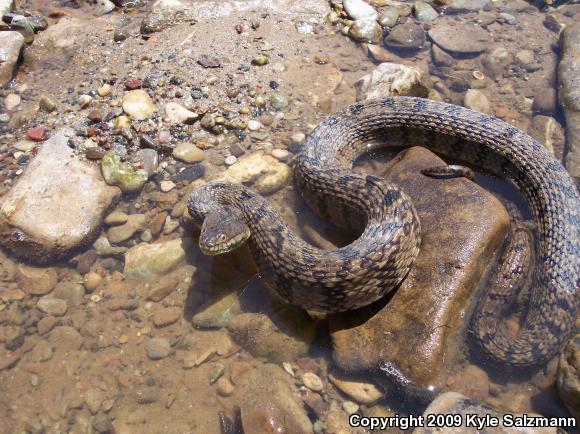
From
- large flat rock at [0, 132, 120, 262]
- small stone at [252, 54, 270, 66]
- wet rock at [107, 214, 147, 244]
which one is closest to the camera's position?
large flat rock at [0, 132, 120, 262]

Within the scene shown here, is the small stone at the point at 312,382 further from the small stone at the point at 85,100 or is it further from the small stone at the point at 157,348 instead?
the small stone at the point at 85,100

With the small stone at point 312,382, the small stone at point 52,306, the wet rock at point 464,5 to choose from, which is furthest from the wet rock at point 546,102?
the small stone at point 52,306

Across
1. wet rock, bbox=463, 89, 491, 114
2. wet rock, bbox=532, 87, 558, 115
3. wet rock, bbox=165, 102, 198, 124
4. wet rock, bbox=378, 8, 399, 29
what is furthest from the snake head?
wet rock, bbox=378, 8, 399, 29

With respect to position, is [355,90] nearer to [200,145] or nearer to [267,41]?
[267,41]

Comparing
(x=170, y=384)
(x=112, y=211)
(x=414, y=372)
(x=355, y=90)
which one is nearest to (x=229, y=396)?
(x=170, y=384)

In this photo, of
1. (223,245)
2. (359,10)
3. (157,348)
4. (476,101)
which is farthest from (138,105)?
(476,101)

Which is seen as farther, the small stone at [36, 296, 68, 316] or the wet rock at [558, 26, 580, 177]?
the wet rock at [558, 26, 580, 177]

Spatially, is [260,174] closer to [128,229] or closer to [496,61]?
[128,229]

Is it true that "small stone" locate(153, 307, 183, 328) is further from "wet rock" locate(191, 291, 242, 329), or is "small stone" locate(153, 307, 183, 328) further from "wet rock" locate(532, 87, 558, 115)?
"wet rock" locate(532, 87, 558, 115)
